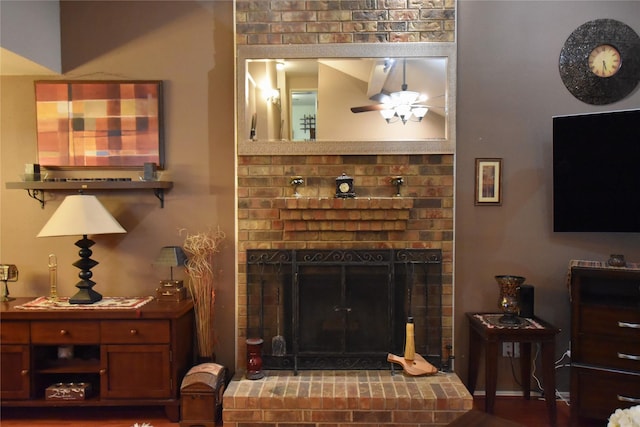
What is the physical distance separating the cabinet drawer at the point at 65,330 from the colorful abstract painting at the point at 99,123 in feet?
3.56

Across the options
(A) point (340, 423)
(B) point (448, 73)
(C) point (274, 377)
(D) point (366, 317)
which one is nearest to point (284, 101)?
(B) point (448, 73)

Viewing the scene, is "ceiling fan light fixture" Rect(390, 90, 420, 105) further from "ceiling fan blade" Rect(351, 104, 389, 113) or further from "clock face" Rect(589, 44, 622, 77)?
"clock face" Rect(589, 44, 622, 77)

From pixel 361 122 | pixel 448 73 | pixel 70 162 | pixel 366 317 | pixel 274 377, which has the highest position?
pixel 448 73

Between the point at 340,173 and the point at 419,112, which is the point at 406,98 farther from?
the point at 340,173

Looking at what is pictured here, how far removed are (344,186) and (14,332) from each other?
87.7 inches

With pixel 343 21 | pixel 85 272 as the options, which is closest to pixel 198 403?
pixel 85 272

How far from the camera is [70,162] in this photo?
2.90m

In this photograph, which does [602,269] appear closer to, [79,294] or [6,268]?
[79,294]

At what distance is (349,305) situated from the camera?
2.78 metres

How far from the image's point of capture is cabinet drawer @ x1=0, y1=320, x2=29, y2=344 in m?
2.49

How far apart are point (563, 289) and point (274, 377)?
2059 mm

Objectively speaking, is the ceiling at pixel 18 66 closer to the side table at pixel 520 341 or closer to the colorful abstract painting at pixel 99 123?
the colorful abstract painting at pixel 99 123

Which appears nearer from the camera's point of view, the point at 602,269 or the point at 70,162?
the point at 602,269

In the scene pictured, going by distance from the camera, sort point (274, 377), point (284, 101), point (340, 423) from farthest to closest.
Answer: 1. point (284, 101)
2. point (274, 377)
3. point (340, 423)
